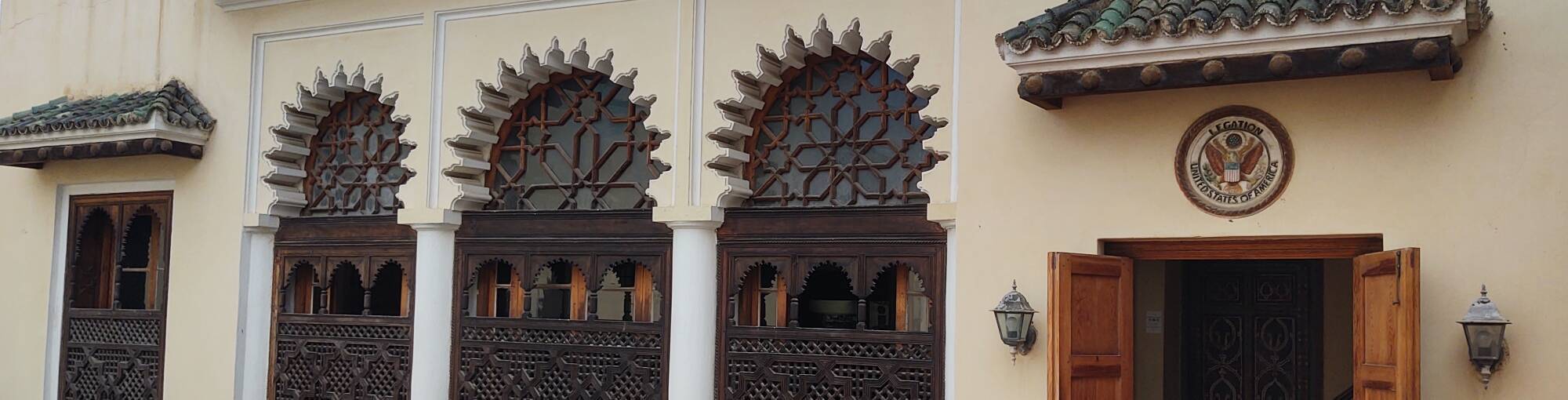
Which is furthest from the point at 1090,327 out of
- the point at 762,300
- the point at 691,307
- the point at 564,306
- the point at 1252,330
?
the point at 564,306

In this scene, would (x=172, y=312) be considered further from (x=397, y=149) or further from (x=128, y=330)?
(x=397, y=149)

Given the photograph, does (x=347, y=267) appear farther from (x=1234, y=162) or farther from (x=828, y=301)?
(x=1234, y=162)

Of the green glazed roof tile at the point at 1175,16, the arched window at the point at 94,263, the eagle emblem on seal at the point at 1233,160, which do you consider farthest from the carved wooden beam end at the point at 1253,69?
the arched window at the point at 94,263

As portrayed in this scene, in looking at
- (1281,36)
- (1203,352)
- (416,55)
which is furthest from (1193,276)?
(416,55)

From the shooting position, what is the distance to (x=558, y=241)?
8977 mm

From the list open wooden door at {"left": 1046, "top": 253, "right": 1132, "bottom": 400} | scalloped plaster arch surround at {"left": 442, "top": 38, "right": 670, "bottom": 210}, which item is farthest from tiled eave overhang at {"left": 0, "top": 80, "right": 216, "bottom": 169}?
open wooden door at {"left": 1046, "top": 253, "right": 1132, "bottom": 400}

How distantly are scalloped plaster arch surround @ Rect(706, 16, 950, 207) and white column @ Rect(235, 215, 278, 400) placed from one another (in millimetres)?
3585

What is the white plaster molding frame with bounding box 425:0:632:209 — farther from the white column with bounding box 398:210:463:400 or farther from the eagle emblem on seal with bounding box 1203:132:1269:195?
the eagle emblem on seal with bounding box 1203:132:1269:195

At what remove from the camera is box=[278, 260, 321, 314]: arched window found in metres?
10.1

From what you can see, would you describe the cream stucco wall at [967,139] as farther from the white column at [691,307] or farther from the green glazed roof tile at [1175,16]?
the green glazed roof tile at [1175,16]

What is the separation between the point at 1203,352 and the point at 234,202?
6643 millimetres

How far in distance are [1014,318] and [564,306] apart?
133 inches

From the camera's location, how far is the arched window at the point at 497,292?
368 inches

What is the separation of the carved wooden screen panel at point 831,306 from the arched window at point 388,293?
2.91 metres
